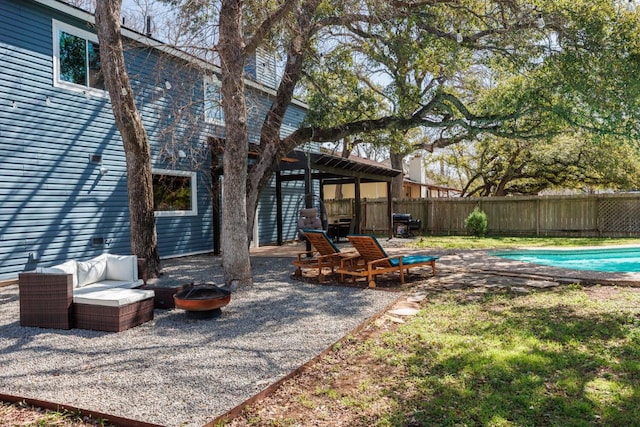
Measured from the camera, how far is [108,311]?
190 inches

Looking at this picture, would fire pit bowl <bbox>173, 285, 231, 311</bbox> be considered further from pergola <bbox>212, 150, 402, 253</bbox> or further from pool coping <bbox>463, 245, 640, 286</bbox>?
pergola <bbox>212, 150, 402, 253</bbox>

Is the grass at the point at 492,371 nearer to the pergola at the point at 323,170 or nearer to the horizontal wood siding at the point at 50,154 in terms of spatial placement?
the horizontal wood siding at the point at 50,154

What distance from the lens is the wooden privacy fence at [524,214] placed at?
1526 cm

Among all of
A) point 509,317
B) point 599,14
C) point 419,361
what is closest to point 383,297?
point 509,317

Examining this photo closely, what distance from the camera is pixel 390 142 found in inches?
494

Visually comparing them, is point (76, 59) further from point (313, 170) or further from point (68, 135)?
point (313, 170)

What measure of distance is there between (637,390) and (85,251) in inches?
360

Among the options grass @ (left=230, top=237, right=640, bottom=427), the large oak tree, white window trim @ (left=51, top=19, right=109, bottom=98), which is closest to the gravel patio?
grass @ (left=230, top=237, right=640, bottom=427)

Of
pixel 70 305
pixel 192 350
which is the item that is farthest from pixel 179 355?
pixel 70 305

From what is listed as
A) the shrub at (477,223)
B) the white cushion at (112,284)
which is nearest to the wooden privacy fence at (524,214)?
the shrub at (477,223)

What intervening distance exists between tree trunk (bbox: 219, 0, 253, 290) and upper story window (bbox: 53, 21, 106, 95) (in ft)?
12.7

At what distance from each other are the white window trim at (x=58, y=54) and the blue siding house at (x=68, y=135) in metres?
0.02

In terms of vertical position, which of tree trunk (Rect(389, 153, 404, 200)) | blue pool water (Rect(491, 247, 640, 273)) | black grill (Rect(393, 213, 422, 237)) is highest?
tree trunk (Rect(389, 153, 404, 200))

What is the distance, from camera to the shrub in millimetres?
16828
